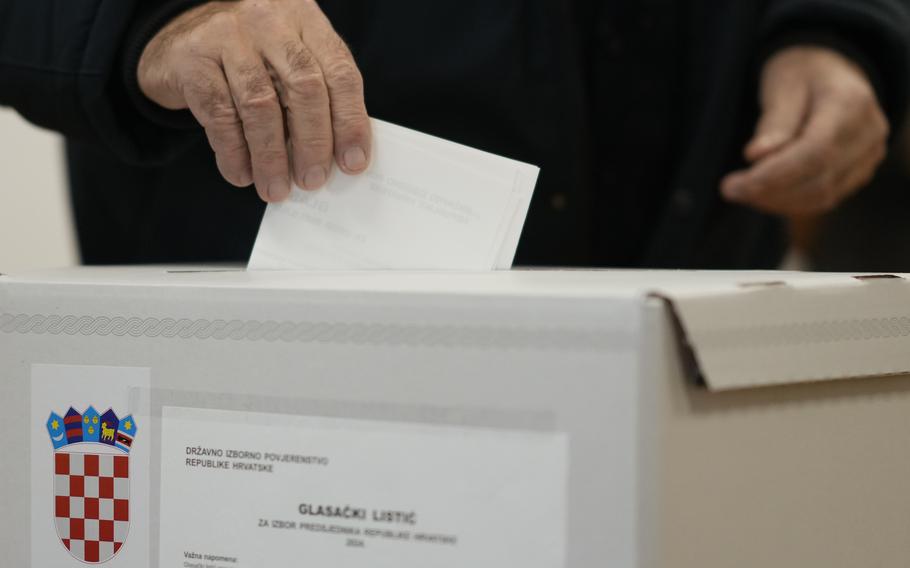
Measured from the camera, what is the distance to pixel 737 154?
41.3 inches

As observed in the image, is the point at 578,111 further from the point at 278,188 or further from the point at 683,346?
the point at 683,346

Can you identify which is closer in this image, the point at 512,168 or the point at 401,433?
the point at 401,433

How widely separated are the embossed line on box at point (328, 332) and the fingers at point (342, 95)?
157 mm

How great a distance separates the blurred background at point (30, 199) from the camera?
4.90ft

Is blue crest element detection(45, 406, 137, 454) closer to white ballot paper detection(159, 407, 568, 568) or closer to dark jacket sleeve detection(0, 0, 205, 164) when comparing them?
white ballot paper detection(159, 407, 568, 568)

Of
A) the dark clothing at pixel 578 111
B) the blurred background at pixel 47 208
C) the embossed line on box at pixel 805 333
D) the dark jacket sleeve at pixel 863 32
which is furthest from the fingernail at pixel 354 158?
the blurred background at pixel 47 208

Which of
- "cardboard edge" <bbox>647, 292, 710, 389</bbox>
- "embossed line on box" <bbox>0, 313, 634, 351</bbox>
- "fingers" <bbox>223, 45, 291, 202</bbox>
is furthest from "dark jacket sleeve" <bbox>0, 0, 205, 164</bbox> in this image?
"cardboard edge" <bbox>647, 292, 710, 389</bbox>

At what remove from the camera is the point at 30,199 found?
150 centimetres

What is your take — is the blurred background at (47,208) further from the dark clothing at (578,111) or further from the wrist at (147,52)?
the wrist at (147,52)

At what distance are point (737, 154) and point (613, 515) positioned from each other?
29.8 inches

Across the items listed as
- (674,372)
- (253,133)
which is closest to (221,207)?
(253,133)

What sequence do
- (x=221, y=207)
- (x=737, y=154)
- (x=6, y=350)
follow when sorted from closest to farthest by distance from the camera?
(x=6, y=350) < (x=221, y=207) < (x=737, y=154)

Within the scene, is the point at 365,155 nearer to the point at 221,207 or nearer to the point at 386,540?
the point at 386,540

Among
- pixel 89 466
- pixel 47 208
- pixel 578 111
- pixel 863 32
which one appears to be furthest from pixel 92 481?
pixel 47 208
